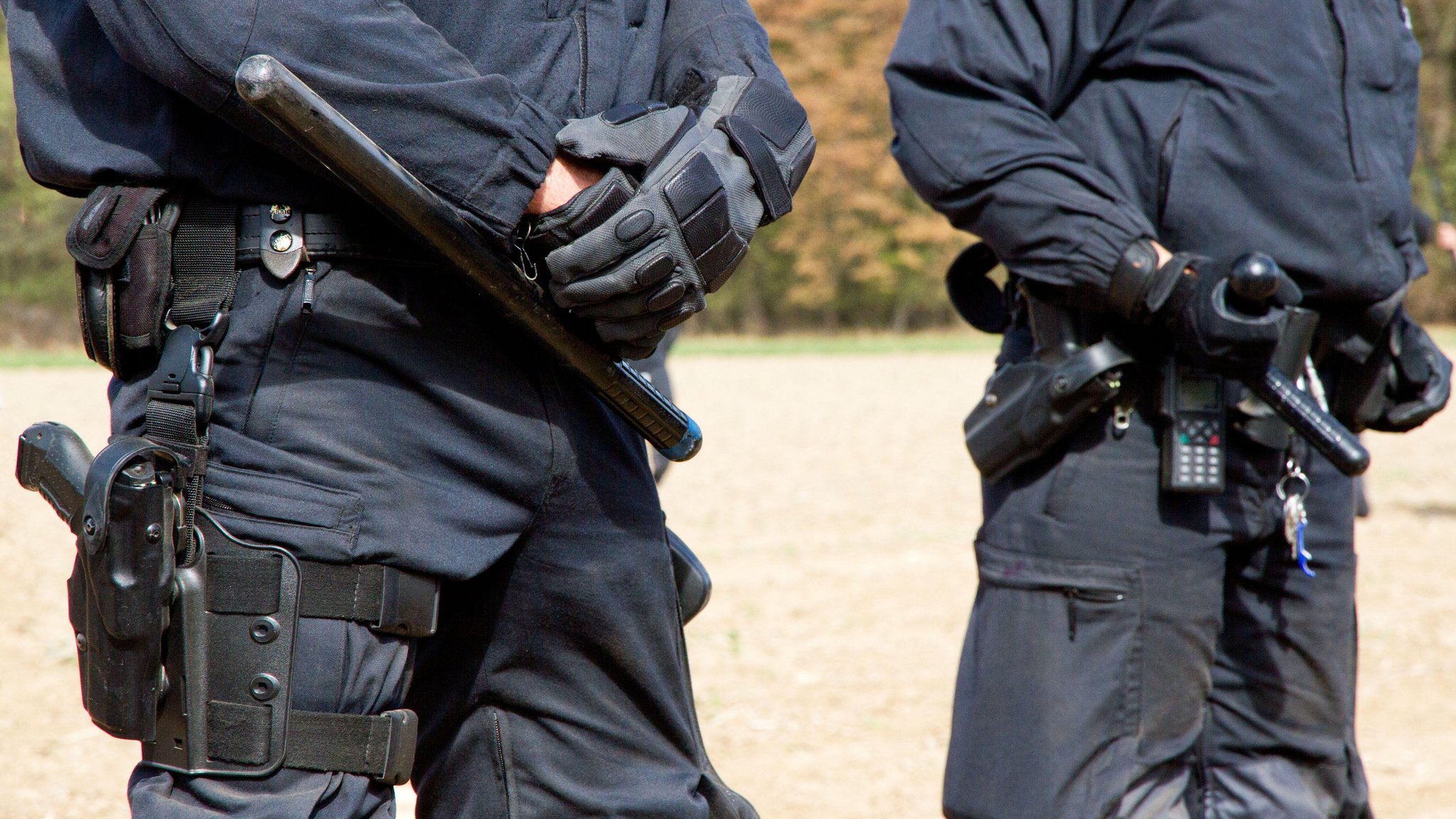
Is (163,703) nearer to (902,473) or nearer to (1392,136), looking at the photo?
(1392,136)

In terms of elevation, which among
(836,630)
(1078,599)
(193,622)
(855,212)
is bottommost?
(855,212)

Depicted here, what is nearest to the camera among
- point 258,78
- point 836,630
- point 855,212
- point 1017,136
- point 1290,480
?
point 258,78

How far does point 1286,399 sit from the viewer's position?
2330 millimetres

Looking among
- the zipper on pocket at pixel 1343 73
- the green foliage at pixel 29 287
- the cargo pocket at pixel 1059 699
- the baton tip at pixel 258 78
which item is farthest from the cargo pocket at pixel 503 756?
the green foliage at pixel 29 287

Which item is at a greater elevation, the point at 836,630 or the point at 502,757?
the point at 502,757

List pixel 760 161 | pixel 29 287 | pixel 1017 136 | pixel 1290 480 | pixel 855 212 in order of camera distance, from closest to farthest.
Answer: pixel 760 161 → pixel 1017 136 → pixel 1290 480 → pixel 29 287 → pixel 855 212

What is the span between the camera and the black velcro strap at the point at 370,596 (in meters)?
1.45

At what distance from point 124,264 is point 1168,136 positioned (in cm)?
169

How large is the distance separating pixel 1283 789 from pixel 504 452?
169 cm

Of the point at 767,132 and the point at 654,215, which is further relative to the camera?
the point at 767,132

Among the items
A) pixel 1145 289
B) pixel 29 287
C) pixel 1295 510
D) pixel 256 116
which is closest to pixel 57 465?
pixel 256 116

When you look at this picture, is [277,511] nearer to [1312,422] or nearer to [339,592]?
[339,592]

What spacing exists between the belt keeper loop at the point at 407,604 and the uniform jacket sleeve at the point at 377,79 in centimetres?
38

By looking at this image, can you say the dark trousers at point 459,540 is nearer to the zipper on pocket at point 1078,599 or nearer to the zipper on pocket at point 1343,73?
the zipper on pocket at point 1078,599
